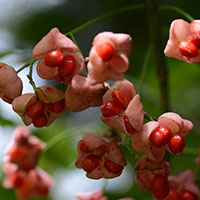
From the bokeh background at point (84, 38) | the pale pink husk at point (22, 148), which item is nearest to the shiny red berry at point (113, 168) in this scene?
the pale pink husk at point (22, 148)

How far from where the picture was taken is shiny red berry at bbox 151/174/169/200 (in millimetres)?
1031

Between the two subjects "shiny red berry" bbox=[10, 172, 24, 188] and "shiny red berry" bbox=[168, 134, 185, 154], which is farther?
"shiny red berry" bbox=[10, 172, 24, 188]

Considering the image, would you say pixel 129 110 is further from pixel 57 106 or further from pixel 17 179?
pixel 17 179

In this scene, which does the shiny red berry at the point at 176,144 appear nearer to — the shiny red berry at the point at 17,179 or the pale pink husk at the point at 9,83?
the pale pink husk at the point at 9,83

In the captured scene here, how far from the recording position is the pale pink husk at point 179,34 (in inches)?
40.4

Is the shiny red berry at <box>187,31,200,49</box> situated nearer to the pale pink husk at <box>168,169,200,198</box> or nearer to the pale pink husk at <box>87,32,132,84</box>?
the pale pink husk at <box>87,32,132,84</box>

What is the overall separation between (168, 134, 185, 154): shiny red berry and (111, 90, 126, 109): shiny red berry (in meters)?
0.14

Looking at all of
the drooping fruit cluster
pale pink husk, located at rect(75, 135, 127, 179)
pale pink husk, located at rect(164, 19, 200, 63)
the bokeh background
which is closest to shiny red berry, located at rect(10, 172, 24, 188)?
the bokeh background

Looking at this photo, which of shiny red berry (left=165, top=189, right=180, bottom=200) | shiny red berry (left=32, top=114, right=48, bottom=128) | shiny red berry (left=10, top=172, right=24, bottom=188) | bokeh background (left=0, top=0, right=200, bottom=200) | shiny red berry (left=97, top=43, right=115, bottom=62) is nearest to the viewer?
shiny red berry (left=97, top=43, right=115, bottom=62)

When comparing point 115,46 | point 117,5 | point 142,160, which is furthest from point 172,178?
point 117,5

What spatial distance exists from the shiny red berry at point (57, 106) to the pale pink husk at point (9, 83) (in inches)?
3.2

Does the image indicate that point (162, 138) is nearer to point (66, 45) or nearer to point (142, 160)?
point (142, 160)

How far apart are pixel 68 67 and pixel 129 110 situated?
0.54 ft

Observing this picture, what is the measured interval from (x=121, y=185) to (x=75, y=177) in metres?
0.30
